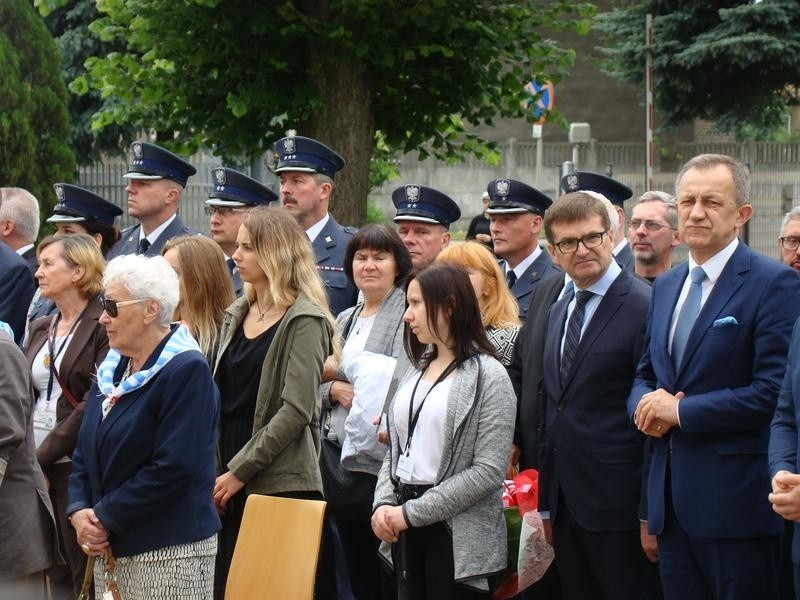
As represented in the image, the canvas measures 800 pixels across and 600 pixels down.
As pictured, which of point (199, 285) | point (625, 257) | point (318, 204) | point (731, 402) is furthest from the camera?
point (318, 204)

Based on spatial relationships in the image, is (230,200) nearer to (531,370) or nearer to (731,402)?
(531,370)

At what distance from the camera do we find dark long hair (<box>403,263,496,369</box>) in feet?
17.3

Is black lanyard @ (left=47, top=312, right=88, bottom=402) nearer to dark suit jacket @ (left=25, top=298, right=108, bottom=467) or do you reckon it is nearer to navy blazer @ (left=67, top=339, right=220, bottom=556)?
dark suit jacket @ (left=25, top=298, right=108, bottom=467)

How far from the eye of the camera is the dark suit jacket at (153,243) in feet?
26.4

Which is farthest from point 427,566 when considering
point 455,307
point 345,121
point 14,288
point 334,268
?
point 345,121

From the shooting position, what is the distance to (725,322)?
480cm

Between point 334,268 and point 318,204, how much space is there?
0.50m

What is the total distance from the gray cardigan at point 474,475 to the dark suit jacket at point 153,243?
316 centimetres

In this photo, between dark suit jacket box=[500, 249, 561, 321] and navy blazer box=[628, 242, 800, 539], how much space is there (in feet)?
6.90

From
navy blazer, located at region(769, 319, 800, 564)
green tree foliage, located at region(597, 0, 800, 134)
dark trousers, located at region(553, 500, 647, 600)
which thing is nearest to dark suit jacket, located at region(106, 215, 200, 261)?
dark trousers, located at region(553, 500, 647, 600)

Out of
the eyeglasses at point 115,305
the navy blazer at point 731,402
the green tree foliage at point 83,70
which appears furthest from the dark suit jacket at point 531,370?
the green tree foliage at point 83,70

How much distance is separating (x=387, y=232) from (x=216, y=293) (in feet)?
3.03

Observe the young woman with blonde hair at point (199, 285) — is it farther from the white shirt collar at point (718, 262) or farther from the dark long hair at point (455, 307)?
the white shirt collar at point (718, 262)

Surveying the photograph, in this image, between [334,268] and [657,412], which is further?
[334,268]
